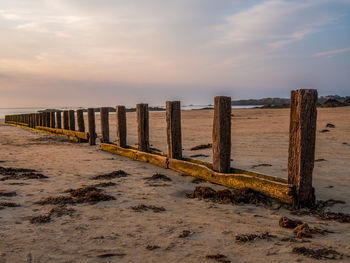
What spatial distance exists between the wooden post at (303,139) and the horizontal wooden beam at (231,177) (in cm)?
16

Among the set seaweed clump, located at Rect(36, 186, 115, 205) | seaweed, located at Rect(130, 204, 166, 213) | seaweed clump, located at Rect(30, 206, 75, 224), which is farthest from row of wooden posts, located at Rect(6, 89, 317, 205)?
seaweed clump, located at Rect(30, 206, 75, 224)

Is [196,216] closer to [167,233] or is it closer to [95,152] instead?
[167,233]

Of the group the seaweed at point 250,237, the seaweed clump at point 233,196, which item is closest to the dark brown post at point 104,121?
the seaweed clump at point 233,196

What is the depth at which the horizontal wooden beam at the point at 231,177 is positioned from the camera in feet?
13.2

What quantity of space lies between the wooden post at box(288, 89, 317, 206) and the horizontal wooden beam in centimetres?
16

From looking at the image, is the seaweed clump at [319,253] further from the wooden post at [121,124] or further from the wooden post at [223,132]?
the wooden post at [121,124]

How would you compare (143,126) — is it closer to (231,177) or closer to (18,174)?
(18,174)

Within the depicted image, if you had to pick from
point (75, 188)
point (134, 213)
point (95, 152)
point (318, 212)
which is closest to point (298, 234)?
point (318, 212)

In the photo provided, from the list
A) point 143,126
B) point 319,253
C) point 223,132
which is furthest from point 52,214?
point 143,126

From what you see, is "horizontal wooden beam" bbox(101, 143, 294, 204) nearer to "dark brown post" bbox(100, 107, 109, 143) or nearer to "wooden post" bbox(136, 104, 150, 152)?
"wooden post" bbox(136, 104, 150, 152)

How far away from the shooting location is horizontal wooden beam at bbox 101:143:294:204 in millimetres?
4035

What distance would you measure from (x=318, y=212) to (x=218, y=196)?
139 centimetres

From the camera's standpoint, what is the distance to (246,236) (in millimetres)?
3061

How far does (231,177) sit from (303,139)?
1501 mm
